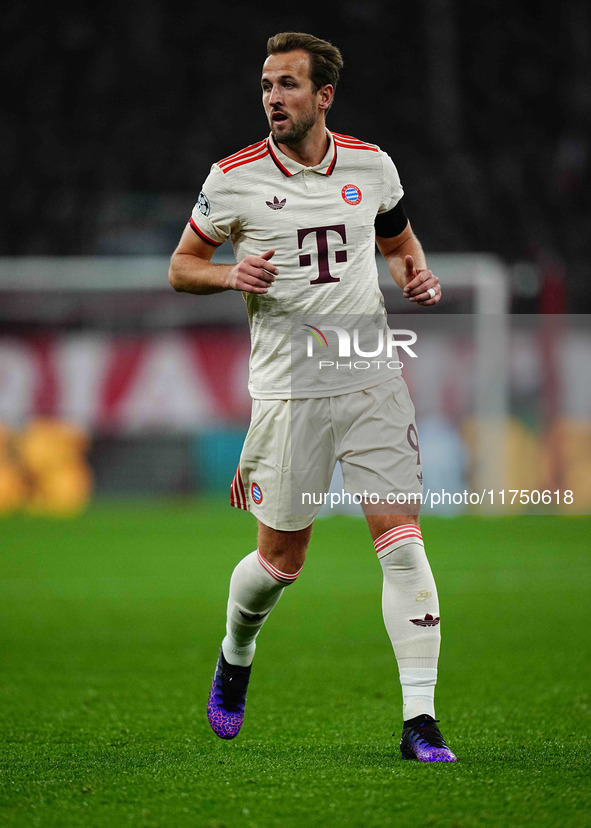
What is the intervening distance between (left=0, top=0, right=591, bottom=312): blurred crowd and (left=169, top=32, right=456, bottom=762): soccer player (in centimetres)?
1387

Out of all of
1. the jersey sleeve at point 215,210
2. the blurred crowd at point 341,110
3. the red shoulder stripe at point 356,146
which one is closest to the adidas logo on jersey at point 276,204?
the jersey sleeve at point 215,210

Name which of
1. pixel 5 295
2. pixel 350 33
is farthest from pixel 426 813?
pixel 350 33

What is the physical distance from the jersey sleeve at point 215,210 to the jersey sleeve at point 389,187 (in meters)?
0.51

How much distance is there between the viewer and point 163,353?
1348 cm

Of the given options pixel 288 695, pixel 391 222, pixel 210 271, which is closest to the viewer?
pixel 210 271

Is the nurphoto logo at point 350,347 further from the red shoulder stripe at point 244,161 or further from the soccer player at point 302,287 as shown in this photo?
the red shoulder stripe at point 244,161

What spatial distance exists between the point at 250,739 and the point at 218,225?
1.67 m

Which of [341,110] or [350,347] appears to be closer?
[350,347]

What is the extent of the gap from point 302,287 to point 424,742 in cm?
144

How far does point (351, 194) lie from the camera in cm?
375

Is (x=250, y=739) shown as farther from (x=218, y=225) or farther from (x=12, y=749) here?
(x=218, y=225)

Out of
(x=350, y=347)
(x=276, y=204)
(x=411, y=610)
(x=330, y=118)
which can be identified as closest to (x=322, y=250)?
(x=276, y=204)

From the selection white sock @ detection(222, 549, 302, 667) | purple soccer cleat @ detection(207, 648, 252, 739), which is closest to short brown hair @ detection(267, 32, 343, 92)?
white sock @ detection(222, 549, 302, 667)

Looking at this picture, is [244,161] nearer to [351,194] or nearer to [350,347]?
[351,194]
